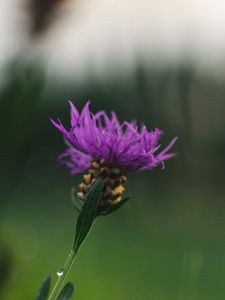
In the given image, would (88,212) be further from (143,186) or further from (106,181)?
(143,186)

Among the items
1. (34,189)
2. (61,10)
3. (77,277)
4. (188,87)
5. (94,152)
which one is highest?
(61,10)

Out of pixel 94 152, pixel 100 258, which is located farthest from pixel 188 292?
pixel 100 258

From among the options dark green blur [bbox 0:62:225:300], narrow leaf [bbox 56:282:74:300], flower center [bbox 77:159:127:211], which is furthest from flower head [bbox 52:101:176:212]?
dark green blur [bbox 0:62:225:300]

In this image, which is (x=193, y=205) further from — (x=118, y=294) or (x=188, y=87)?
(x=118, y=294)

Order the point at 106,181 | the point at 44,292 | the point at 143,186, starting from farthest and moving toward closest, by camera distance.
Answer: the point at 143,186
the point at 106,181
the point at 44,292

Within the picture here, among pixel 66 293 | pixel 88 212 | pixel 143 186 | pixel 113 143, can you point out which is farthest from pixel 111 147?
pixel 143 186

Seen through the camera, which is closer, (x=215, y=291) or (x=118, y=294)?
(x=118, y=294)

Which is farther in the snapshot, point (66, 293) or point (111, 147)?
point (111, 147)
